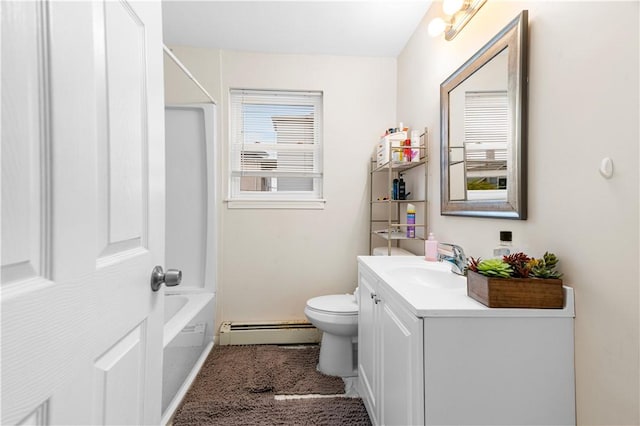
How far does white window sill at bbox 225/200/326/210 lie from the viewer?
8.21 feet

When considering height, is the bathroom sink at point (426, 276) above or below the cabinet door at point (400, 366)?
above

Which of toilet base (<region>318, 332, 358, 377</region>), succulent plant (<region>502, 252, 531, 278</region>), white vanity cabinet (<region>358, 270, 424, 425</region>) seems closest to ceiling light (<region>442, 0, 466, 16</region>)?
succulent plant (<region>502, 252, 531, 278</region>)

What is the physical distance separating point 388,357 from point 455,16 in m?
1.64

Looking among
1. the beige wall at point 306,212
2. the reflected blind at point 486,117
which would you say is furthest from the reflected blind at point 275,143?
the reflected blind at point 486,117

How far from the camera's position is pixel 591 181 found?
85cm

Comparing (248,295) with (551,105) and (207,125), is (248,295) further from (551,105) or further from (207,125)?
(551,105)

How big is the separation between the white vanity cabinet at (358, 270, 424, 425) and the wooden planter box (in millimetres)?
239

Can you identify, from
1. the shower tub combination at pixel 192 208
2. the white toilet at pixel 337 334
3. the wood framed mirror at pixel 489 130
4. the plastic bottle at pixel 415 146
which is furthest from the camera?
the shower tub combination at pixel 192 208

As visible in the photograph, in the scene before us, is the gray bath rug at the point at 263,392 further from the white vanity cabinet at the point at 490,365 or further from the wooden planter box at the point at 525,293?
the wooden planter box at the point at 525,293

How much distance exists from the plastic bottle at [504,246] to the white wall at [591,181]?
4 centimetres

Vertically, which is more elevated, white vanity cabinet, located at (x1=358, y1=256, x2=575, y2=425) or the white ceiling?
the white ceiling

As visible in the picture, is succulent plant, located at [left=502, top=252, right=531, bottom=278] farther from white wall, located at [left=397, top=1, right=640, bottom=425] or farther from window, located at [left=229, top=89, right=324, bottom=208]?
window, located at [left=229, top=89, right=324, bottom=208]

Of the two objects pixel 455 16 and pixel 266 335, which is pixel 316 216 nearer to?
pixel 266 335

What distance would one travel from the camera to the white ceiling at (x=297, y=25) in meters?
1.93
